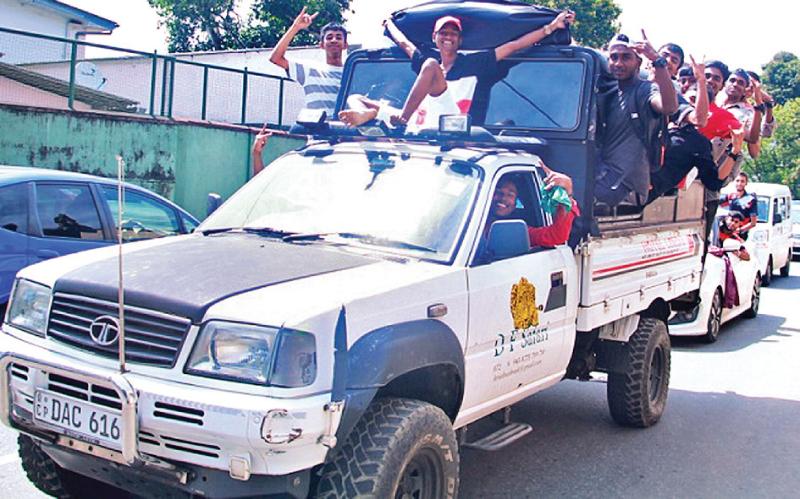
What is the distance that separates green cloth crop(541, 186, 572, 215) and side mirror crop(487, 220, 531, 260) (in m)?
0.46

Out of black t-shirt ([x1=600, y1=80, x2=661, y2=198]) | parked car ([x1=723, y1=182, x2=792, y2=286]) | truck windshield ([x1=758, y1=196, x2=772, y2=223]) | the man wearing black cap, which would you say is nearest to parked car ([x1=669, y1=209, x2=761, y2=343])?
the man wearing black cap

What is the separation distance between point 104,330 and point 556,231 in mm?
2633

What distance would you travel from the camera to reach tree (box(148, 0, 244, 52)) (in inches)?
1401

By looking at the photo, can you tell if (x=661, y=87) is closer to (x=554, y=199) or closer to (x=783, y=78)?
(x=554, y=199)

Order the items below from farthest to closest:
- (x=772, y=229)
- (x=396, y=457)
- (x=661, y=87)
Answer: (x=772, y=229) < (x=661, y=87) < (x=396, y=457)

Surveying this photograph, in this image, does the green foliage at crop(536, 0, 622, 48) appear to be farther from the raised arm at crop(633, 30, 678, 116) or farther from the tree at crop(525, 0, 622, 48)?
the raised arm at crop(633, 30, 678, 116)

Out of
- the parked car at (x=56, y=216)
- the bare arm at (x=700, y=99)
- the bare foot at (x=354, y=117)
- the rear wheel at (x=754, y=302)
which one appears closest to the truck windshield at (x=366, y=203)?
the bare foot at (x=354, y=117)

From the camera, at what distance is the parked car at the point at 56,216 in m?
6.60

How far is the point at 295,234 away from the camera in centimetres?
450

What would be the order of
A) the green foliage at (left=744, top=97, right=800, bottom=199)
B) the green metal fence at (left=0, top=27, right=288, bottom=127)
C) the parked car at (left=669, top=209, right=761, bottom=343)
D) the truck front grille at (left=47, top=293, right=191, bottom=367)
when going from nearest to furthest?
the truck front grille at (left=47, top=293, right=191, bottom=367) → the parked car at (left=669, top=209, right=761, bottom=343) → the green metal fence at (left=0, top=27, right=288, bottom=127) → the green foliage at (left=744, top=97, right=800, bottom=199)

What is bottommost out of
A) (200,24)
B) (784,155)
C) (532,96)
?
(532,96)

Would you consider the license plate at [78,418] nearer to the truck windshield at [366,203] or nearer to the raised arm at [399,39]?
the truck windshield at [366,203]

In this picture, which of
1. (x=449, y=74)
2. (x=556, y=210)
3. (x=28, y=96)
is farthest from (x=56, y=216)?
(x=28, y=96)

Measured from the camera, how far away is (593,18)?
138ft
